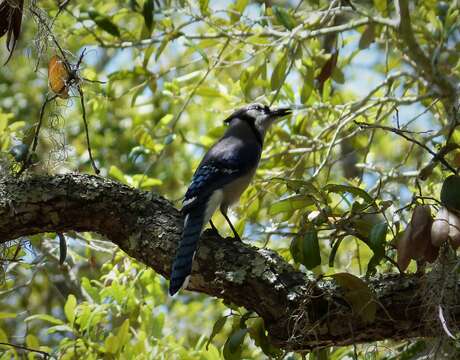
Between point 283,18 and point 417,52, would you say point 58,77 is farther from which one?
point 417,52

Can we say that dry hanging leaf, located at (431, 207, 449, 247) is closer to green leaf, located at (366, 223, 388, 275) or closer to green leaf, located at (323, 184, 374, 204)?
green leaf, located at (366, 223, 388, 275)

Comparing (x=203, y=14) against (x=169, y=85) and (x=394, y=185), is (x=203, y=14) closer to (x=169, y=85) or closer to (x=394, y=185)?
(x=169, y=85)

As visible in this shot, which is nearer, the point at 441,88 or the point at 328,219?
the point at 328,219

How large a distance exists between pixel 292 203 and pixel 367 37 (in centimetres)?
151

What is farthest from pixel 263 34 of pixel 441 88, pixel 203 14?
pixel 441 88

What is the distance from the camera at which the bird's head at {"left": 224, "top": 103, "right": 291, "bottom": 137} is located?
15.7 feet

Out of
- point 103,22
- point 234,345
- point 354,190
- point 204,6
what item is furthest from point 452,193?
point 103,22

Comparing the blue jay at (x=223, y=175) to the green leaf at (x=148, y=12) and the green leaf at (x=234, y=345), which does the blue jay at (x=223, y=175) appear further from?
the green leaf at (x=148, y=12)

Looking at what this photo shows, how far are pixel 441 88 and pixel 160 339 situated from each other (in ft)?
6.12

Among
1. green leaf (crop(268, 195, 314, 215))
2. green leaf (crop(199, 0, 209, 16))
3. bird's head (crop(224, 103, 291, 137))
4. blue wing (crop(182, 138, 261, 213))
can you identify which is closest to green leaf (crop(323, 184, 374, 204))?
green leaf (crop(268, 195, 314, 215))

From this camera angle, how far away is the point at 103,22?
434 centimetres

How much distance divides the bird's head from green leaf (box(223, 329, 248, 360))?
1972 mm

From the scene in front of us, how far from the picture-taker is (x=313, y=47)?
4.77 metres

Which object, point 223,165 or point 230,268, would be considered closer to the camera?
point 230,268
